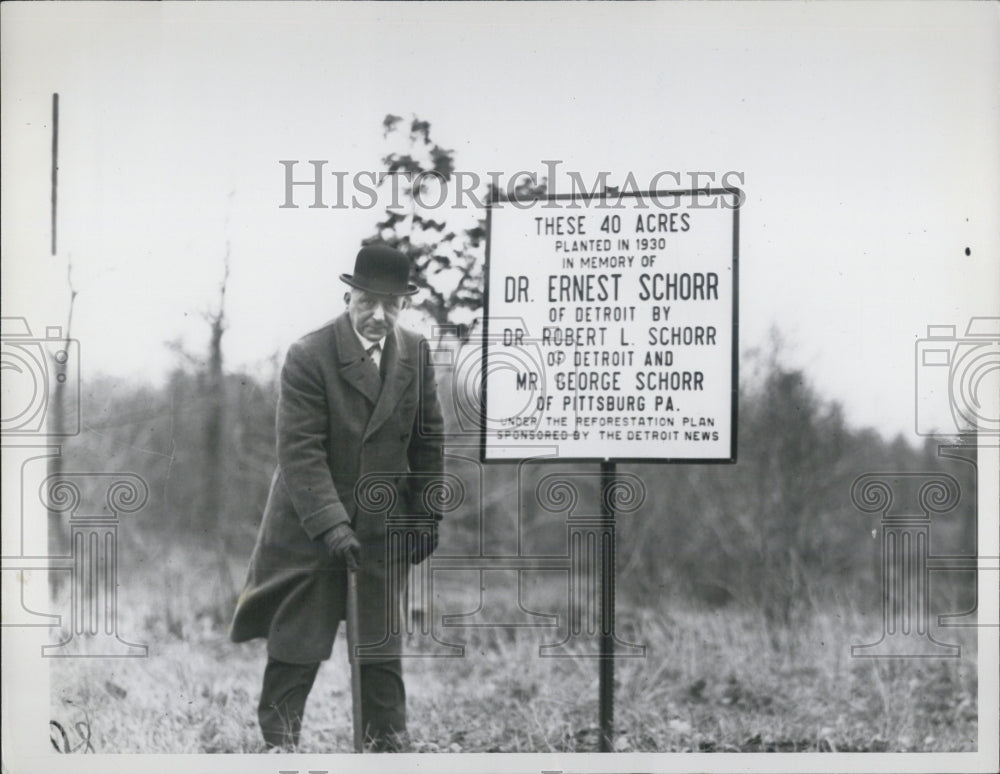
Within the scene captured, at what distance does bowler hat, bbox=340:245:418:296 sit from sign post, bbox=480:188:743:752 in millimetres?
352

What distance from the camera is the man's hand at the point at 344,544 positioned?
16.6 ft

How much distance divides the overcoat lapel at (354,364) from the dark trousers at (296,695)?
1153 millimetres

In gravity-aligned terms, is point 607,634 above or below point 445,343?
below

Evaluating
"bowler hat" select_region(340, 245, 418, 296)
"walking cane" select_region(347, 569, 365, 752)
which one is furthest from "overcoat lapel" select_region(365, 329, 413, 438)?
"walking cane" select_region(347, 569, 365, 752)

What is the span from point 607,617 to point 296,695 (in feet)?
4.46

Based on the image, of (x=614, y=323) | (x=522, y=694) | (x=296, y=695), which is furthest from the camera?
(x=522, y=694)

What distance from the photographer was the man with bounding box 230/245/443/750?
5078 millimetres

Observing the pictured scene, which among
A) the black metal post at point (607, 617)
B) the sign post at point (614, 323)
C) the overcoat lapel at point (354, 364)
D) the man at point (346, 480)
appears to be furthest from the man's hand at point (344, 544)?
the black metal post at point (607, 617)

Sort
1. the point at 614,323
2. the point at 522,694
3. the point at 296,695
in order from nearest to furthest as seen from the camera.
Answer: the point at 614,323, the point at 296,695, the point at 522,694

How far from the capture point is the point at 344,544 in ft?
16.6

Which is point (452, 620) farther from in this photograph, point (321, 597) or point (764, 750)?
point (764, 750)

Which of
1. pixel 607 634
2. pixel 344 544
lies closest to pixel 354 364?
pixel 344 544

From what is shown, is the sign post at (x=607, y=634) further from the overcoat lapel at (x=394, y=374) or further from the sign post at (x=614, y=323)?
the overcoat lapel at (x=394, y=374)

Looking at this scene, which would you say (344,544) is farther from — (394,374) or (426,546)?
(394,374)
